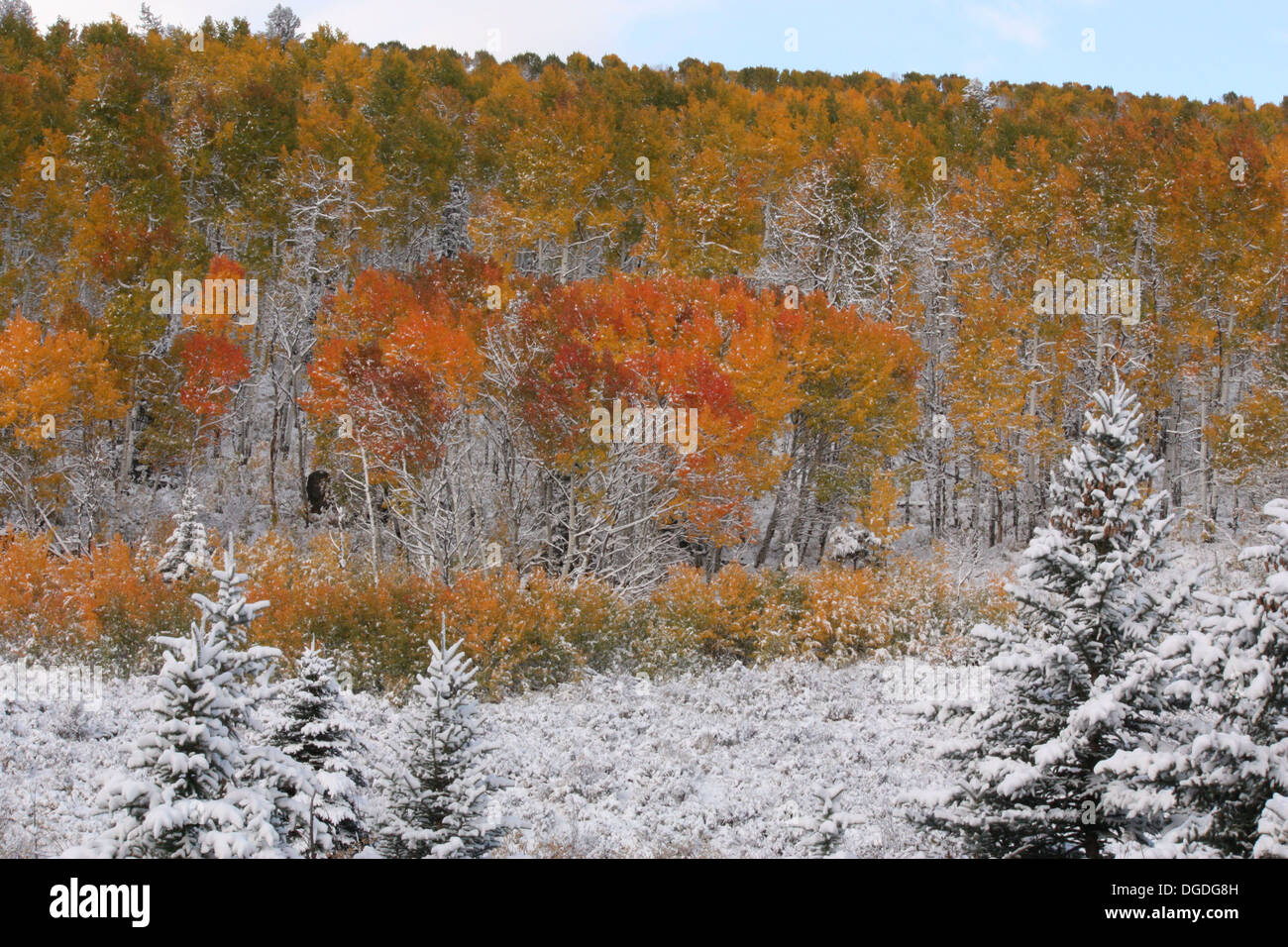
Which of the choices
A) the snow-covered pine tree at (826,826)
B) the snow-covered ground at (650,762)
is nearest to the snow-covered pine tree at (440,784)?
the snow-covered ground at (650,762)

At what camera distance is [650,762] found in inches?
581

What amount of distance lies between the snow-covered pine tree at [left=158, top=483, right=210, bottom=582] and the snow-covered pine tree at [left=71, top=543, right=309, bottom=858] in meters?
16.5

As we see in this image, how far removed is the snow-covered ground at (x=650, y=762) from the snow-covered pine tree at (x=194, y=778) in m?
3.04

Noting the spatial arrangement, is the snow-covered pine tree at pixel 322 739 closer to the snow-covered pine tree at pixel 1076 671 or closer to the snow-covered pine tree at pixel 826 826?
the snow-covered pine tree at pixel 826 826

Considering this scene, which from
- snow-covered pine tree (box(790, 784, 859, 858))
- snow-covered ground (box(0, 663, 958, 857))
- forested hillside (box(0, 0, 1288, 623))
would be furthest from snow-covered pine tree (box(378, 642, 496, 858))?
forested hillside (box(0, 0, 1288, 623))

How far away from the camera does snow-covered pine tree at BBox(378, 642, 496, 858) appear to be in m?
8.02

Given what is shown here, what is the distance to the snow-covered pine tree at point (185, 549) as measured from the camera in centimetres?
2214

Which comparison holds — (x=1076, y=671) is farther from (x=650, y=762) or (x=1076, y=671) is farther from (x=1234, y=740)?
(x=650, y=762)

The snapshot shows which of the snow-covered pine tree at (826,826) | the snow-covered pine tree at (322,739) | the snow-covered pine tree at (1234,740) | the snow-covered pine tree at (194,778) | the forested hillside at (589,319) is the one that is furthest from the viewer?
the forested hillside at (589,319)

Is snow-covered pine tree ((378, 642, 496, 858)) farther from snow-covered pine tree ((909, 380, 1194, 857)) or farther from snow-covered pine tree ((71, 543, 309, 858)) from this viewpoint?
snow-covered pine tree ((909, 380, 1194, 857))

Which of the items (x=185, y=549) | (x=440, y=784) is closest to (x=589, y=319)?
(x=185, y=549)

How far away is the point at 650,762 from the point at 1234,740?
9.35 m

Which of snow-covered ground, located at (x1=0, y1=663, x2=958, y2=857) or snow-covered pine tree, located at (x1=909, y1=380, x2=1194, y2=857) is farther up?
snow-covered pine tree, located at (x1=909, y1=380, x2=1194, y2=857)
